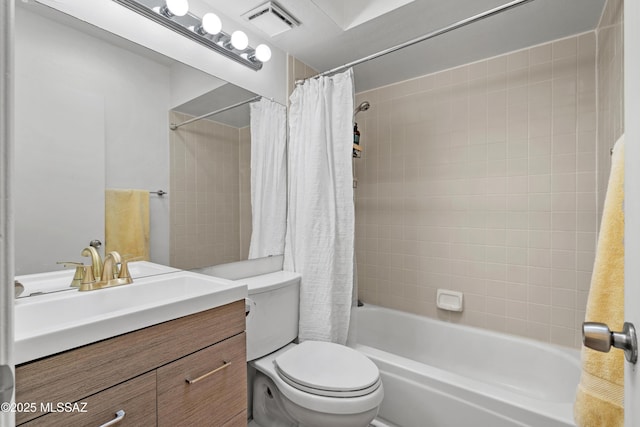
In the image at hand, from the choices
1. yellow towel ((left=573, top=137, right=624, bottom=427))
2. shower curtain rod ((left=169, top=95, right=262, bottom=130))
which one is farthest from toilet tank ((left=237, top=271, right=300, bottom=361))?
yellow towel ((left=573, top=137, right=624, bottom=427))

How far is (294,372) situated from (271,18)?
173 centimetres

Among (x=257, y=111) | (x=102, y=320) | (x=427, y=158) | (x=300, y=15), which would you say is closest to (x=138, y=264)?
(x=102, y=320)

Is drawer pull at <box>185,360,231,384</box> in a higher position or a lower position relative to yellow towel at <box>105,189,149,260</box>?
lower

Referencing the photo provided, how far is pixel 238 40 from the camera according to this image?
1570 millimetres

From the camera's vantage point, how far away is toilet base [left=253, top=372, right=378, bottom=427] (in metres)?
1.21

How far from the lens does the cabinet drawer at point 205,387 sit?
0.88 meters

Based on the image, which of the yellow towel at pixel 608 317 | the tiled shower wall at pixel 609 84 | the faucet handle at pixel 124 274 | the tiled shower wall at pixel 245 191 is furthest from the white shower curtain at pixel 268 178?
the tiled shower wall at pixel 609 84

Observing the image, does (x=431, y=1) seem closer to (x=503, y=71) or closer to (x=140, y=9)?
(x=503, y=71)

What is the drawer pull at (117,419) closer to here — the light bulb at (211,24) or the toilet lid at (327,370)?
the toilet lid at (327,370)

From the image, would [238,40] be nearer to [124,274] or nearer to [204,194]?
[204,194]

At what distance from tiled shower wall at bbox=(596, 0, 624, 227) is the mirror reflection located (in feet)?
5.60

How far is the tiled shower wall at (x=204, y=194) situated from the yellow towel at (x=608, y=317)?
145 cm

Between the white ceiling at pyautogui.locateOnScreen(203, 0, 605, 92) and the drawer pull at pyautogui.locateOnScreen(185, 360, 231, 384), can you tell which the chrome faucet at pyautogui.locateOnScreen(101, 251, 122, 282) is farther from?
the white ceiling at pyautogui.locateOnScreen(203, 0, 605, 92)

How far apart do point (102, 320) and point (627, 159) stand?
1128 millimetres
